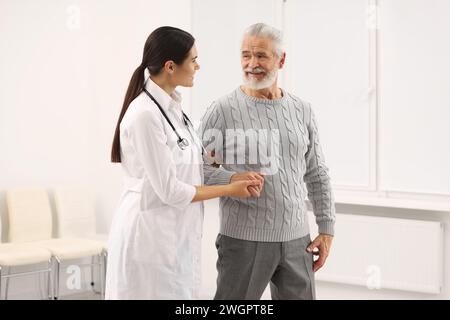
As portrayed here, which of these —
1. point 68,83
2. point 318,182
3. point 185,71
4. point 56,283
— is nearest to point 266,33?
point 185,71

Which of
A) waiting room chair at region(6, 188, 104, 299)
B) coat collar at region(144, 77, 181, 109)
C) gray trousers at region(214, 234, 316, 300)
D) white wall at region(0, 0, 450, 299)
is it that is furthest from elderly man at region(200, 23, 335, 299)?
waiting room chair at region(6, 188, 104, 299)

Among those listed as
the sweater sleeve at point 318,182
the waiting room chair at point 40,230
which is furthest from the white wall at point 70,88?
the sweater sleeve at point 318,182

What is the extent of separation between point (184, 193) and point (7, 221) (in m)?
2.85

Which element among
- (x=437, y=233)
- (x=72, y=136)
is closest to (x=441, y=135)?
(x=437, y=233)

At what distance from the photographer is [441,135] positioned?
12.6ft

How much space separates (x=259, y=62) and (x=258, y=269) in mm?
671

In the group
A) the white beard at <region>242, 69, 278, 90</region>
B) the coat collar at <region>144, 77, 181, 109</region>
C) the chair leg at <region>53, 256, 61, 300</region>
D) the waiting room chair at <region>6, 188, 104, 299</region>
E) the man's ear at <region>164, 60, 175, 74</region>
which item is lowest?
the chair leg at <region>53, 256, 61, 300</region>

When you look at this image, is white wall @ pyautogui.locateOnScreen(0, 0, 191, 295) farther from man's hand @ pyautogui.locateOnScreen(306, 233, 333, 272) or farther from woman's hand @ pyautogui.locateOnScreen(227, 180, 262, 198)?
woman's hand @ pyautogui.locateOnScreen(227, 180, 262, 198)

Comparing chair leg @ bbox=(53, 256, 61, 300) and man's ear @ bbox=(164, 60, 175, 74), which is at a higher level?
man's ear @ bbox=(164, 60, 175, 74)

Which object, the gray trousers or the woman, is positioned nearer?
the woman

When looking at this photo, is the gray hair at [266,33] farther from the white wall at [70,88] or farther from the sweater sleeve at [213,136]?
the white wall at [70,88]

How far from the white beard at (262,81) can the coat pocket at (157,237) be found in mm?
522

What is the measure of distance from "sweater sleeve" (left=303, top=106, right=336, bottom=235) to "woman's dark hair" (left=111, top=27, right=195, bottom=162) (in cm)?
54

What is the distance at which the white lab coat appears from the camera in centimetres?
201
